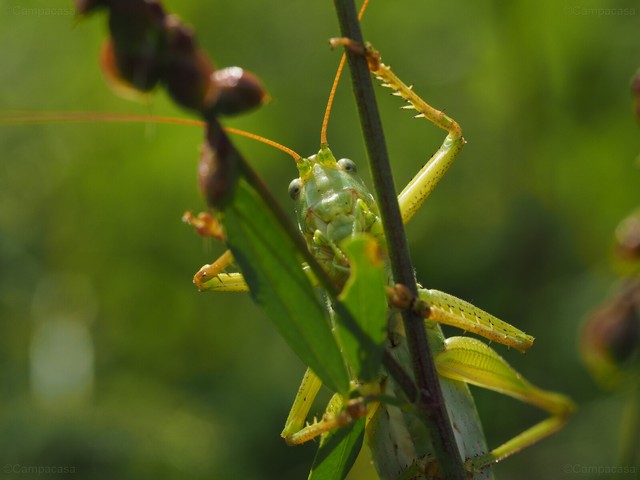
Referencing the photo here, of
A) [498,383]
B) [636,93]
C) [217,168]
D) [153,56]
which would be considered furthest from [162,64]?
[498,383]

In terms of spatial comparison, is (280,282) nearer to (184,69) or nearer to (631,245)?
(184,69)

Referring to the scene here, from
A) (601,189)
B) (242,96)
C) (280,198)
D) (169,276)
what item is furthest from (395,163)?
(242,96)

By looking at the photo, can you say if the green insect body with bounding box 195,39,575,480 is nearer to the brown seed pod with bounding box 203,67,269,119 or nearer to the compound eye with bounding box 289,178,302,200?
the compound eye with bounding box 289,178,302,200

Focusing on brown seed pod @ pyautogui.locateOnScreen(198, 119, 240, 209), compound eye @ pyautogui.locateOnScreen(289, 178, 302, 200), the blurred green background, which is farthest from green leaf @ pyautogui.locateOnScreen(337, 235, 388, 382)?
the blurred green background

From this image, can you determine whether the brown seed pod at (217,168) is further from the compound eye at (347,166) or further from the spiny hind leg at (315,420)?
the compound eye at (347,166)

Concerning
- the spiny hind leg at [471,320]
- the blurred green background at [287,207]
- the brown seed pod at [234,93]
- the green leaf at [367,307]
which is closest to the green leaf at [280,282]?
the green leaf at [367,307]

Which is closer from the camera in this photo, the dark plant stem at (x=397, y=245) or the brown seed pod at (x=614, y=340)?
the brown seed pod at (x=614, y=340)

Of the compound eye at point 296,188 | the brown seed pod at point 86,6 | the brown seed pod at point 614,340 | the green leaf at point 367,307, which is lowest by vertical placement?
→ the compound eye at point 296,188
